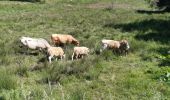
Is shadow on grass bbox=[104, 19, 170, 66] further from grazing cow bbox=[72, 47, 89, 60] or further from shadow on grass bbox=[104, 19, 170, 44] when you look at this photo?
grazing cow bbox=[72, 47, 89, 60]

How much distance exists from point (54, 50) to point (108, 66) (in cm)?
179

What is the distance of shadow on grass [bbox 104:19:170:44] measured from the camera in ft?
61.3

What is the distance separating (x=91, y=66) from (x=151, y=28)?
9022 mm

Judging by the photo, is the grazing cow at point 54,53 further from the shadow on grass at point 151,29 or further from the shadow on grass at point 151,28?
the shadow on grass at point 151,28

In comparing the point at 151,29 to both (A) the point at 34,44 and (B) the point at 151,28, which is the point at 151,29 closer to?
(B) the point at 151,28

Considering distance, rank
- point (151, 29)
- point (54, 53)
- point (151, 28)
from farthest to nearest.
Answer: point (151, 28), point (151, 29), point (54, 53)

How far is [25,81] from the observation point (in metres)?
11.4

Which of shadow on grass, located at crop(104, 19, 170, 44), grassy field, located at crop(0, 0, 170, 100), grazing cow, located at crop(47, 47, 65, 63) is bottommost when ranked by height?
shadow on grass, located at crop(104, 19, 170, 44)

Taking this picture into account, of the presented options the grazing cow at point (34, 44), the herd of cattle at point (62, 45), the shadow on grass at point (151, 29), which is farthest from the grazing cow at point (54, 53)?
the shadow on grass at point (151, 29)

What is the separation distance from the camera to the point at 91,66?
505 inches

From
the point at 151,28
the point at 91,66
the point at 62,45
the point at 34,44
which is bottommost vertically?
the point at 151,28

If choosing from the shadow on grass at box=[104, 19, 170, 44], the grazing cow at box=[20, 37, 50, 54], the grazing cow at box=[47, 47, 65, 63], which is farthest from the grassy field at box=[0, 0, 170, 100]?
the grazing cow at box=[20, 37, 50, 54]

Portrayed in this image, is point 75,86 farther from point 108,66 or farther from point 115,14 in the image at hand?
point 115,14

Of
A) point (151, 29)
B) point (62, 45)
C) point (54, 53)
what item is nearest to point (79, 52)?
point (54, 53)
